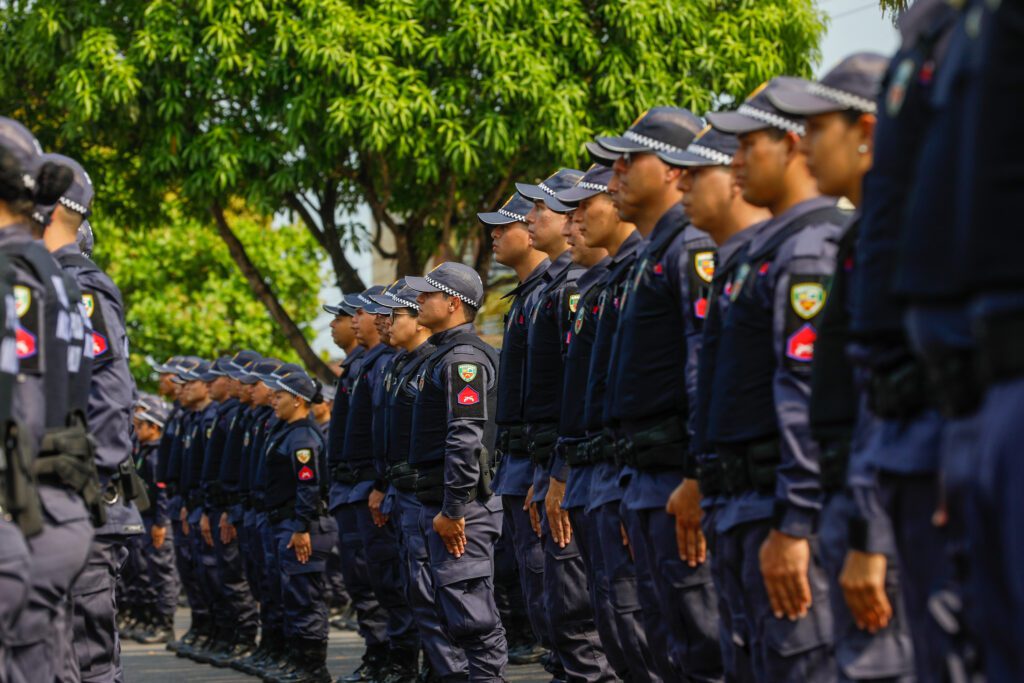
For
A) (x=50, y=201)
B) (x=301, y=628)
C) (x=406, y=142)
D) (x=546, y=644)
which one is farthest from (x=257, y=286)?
(x=50, y=201)

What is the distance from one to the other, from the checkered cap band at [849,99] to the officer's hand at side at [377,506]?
715cm

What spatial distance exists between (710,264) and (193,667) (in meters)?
9.10

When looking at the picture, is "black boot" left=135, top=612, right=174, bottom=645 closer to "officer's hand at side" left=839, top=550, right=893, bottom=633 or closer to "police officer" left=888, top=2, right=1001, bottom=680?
"officer's hand at side" left=839, top=550, right=893, bottom=633

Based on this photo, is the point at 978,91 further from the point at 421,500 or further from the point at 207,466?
the point at 207,466

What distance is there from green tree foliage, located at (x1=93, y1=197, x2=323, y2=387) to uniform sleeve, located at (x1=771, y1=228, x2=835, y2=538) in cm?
2892

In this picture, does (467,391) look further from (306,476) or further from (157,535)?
(157,535)

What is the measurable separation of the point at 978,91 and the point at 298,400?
10.8 m

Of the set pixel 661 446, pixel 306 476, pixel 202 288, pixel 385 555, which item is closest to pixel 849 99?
pixel 661 446

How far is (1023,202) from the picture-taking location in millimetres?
3105

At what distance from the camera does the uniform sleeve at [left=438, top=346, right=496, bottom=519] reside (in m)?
9.66

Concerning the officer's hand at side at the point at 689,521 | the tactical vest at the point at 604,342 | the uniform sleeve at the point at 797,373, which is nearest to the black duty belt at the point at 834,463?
the uniform sleeve at the point at 797,373

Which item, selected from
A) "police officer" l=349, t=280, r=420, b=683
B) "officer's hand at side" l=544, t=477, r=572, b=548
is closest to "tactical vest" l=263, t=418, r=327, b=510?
"police officer" l=349, t=280, r=420, b=683

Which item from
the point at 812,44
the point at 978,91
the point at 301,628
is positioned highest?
the point at 812,44

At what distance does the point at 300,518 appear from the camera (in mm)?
12945
